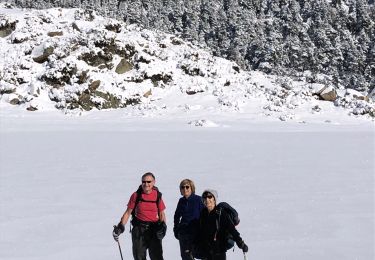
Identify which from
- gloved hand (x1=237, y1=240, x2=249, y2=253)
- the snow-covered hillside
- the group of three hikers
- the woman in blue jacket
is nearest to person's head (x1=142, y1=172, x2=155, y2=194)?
the group of three hikers

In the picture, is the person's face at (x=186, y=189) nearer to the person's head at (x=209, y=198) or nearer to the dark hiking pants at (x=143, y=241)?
the person's head at (x=209, y=198)

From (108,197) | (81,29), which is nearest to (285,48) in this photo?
(81,29)

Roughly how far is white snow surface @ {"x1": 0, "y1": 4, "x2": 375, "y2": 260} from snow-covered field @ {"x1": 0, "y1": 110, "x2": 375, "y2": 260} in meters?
0.03

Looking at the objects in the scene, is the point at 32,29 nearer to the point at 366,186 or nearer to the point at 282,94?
the point at 282,94

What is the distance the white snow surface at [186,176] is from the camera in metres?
6.71

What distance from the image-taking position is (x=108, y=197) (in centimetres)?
941

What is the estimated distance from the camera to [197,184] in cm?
1061

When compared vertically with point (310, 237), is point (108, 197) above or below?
below

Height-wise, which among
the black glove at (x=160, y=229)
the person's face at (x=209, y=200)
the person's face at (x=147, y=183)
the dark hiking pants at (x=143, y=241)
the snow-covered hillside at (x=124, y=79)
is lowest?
the snow-covered hillside at (x=124, y=79)

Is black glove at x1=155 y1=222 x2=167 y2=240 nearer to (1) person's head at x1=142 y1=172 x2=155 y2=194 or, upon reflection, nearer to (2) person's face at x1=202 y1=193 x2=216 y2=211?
(1) person's head at x1=142 y1=172 x2=155 y2=194

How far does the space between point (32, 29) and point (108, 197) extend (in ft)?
110

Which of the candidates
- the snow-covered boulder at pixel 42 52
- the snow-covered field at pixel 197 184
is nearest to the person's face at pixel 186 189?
the snow-covered field at pixel 197 184

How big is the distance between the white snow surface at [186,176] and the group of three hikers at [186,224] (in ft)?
3.88

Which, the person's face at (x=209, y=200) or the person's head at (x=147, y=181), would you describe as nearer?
the person's face at (x=209, y=200)
